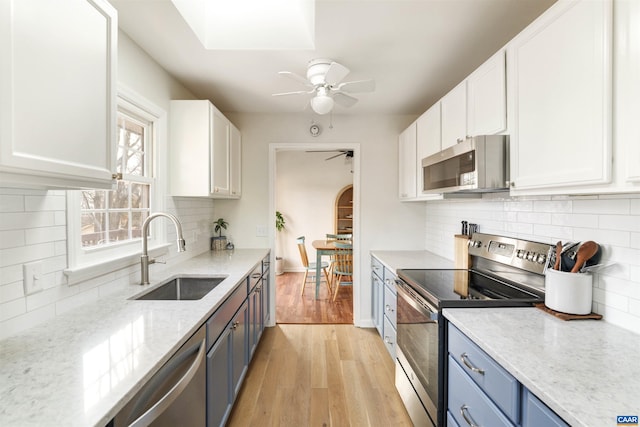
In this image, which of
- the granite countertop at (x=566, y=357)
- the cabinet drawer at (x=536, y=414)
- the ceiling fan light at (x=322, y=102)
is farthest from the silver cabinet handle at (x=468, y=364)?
the ceiling fan light at (x=322, y=102)

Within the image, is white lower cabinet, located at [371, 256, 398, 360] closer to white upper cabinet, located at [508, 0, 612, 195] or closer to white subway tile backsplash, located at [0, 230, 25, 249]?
white upper cabinet, located at [508, 0, 612, 195]

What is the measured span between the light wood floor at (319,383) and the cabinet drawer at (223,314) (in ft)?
2.42

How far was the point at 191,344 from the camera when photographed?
1265 mm

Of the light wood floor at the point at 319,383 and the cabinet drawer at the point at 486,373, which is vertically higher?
the cabinet drawer at the point at 486,373

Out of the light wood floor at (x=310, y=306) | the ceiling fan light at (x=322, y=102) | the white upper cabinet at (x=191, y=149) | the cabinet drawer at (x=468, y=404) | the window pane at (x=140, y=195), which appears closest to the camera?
the cabinet drawer at (x=468, y=404)

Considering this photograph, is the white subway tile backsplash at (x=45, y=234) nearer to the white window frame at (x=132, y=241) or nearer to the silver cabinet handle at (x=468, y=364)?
the white window frame at (x=132, y=241)

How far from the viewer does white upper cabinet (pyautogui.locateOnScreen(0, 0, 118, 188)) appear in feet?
2.74

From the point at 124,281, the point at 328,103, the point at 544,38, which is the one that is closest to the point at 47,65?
the point at 124,281

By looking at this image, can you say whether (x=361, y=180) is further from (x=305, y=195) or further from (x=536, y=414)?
(x=305, y=195)

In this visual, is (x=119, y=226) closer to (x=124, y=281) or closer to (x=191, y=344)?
(x=124, y=281)

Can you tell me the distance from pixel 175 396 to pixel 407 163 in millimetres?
2741

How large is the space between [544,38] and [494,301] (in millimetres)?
1168

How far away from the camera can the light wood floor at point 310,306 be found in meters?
3.74

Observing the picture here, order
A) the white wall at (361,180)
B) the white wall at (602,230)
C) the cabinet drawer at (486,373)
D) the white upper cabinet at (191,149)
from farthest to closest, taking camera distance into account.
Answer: the white wall at (361,180) < the white upper cabinet at (191,149) < the white wall at (602,230) < the cabinet drawer at (486,373)
